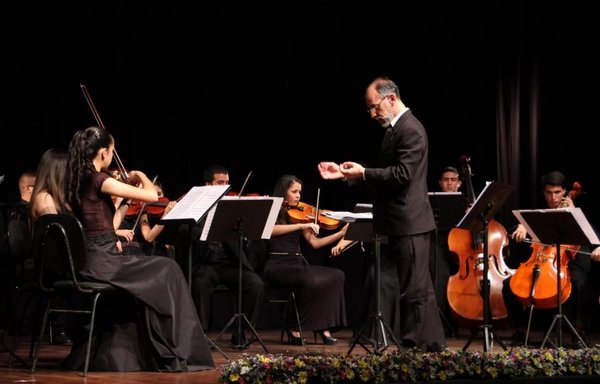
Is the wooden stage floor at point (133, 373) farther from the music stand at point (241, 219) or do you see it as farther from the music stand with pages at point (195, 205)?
the music stand with pages at point (195, 205)

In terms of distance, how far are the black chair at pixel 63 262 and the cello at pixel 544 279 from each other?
2.78m

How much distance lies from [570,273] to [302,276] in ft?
6.17

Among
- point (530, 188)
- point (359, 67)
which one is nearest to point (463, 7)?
point (359, 67)

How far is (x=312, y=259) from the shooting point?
26.2 feet

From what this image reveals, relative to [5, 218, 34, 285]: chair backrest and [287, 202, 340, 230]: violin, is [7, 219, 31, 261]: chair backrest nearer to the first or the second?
[5, 218, 34, 285]: chair backrest

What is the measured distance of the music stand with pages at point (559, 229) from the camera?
17.5 feet

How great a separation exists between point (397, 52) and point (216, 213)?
3360mm

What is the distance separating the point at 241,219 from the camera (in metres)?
5.61

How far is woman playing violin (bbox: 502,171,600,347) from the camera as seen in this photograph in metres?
6.32

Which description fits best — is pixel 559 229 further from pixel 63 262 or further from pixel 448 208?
pixel 63 262

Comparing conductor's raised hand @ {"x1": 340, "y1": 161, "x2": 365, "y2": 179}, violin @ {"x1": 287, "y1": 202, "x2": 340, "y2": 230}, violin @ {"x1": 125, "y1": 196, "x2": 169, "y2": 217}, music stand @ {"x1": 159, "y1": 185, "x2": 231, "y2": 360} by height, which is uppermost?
conductor's raised hand @ {"x1": 340, "y1": 161, "x2": 365, "y2": 179}

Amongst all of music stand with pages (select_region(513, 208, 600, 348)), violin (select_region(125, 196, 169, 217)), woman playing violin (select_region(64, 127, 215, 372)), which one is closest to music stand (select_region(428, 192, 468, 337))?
music stand with pages (select_region(513, 208, 600, 348))

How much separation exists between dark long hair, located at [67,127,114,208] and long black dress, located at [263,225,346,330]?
2.31m

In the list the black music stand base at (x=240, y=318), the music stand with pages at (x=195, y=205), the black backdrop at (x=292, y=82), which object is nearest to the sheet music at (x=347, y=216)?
the black music stand base at (x=240, y=318)
